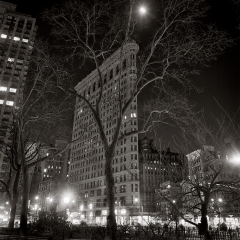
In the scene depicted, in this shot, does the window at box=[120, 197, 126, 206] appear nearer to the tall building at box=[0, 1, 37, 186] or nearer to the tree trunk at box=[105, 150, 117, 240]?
the tall building at box=[0, 1, 37, 186]

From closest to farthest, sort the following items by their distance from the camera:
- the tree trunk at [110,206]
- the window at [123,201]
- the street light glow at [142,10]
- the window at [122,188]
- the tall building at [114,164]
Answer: the tree trunk at [110,206] < the street light glow at [142,10] < the window at [123,201] < the tall building at [114,164] < the window at [122,188]

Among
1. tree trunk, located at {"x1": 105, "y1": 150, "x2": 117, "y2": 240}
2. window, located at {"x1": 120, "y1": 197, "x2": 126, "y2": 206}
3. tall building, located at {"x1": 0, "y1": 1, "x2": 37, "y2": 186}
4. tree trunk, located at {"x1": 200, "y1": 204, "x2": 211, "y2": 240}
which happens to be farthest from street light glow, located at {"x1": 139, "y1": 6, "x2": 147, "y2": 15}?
tall building, located at {"x1": 0, "y1": 1, "x2": 37, "y2": 186}

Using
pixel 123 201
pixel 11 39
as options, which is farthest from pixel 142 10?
pixel 11 39

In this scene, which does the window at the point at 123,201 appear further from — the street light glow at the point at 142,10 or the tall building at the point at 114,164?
the street light glow at the point at 142,10

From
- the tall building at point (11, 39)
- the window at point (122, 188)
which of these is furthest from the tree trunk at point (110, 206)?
the tall building at point (11, 39)

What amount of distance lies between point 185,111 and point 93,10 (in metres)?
8.62

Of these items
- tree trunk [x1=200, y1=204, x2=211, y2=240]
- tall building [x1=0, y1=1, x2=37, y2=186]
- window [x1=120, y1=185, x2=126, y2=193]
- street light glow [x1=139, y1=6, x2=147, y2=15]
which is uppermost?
tall building [x1=0, y1=1, x2=37, y2=186]

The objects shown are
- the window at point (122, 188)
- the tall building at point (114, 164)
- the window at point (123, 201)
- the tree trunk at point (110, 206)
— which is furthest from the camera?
the window at point (122, 188)

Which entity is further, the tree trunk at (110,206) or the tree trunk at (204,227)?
the tree trunk at (204,227)

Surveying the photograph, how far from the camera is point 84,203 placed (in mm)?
108750

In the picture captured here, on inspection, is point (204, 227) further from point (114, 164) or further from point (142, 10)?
point (114, 164)

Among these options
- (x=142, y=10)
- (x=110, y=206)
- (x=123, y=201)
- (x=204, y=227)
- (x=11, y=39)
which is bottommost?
(x=204, y=227)

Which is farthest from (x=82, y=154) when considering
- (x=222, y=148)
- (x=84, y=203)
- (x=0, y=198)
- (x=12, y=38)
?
(x=222, y=148)

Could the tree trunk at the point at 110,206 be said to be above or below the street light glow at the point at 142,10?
below
